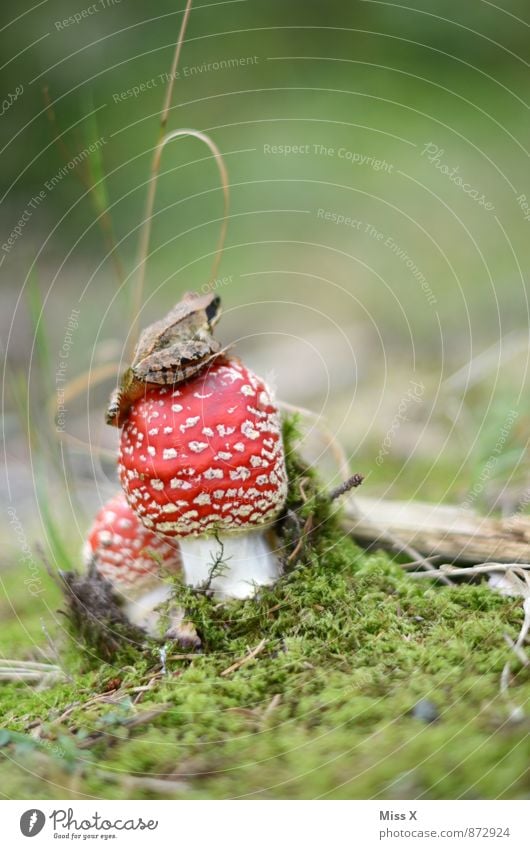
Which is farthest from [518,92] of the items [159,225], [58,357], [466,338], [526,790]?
[526,790]

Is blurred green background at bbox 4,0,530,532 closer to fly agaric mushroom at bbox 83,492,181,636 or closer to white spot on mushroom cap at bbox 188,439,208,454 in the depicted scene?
fly agaric mushroom at bbox 83,492,181,636

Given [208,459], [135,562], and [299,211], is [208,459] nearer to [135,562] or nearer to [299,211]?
[135,562]

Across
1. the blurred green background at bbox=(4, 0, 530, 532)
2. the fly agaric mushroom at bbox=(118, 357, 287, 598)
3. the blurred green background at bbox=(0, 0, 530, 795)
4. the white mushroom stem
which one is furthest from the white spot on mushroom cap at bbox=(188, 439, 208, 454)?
the blurred green background at bbox=(4, 0, 530, 532)

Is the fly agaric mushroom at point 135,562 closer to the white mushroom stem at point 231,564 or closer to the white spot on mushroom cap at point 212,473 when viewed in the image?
the white mushroom stem at point 231,564
